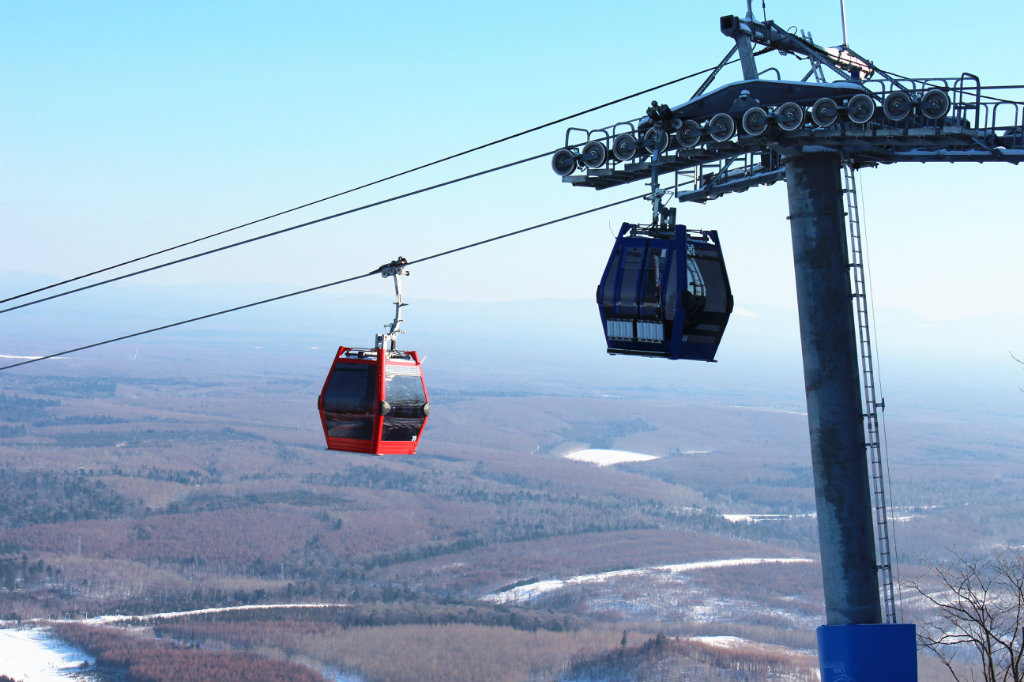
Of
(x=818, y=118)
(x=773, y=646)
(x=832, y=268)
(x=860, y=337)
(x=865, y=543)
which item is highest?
(x=818, y=118)

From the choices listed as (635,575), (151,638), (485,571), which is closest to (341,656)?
(151,638)

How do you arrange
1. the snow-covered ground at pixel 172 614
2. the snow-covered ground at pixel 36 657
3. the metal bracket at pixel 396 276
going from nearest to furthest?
the metal bracket at pixel 396 276 < the snow-covered ground at pixel 36 657 < the snow-covered ground at pixel 172 614

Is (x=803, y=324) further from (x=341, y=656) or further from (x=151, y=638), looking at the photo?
(x=151, y=638)

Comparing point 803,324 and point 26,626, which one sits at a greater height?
point 803,324

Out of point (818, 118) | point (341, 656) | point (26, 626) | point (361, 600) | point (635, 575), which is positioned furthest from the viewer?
point (635, 575)

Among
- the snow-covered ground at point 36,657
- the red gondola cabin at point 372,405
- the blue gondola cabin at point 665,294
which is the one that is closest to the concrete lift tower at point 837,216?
the blue gondola cabin at point 665,294

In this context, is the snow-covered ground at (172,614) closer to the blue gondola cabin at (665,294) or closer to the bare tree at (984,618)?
the bare tree at (984,618)
